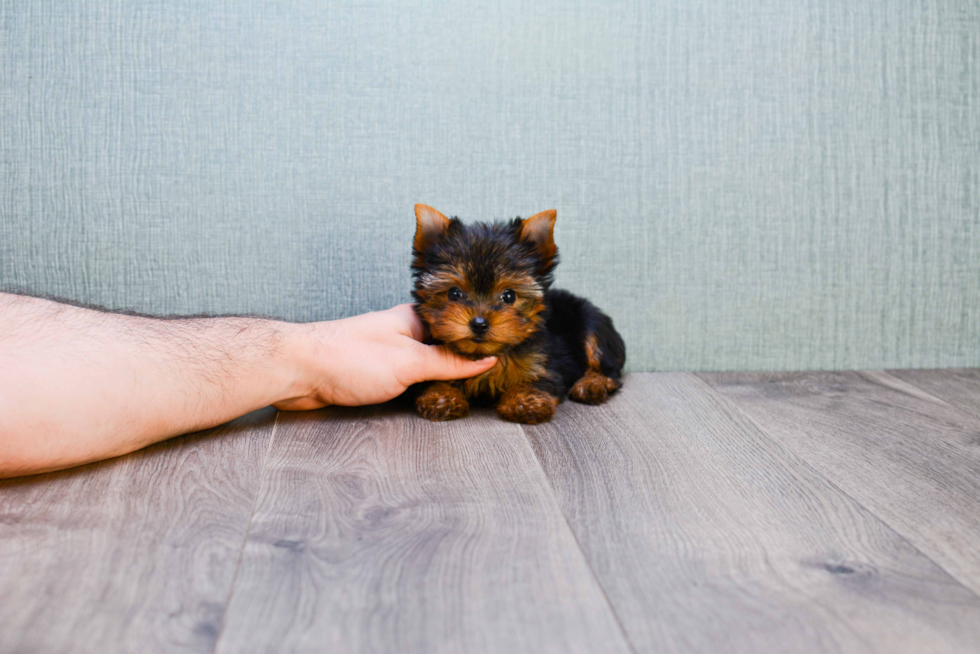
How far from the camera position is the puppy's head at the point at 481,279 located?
6.08 feet

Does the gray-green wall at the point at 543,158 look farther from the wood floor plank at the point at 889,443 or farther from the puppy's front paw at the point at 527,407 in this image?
the puppy's front paw at the point at 527,407

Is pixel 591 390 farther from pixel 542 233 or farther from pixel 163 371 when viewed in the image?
pixel 163 371

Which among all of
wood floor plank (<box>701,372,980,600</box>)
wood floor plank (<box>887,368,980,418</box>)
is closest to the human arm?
wood floor plank (<box>701,372,980,600</box>)

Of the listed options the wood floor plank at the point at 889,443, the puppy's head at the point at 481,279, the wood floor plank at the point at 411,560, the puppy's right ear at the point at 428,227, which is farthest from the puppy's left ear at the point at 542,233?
the wood floor plank at the point at 889,443

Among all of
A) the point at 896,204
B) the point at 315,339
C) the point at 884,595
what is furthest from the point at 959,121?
the point at 315,339

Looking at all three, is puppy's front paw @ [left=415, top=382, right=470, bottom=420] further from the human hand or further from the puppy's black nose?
the puppy's black nose

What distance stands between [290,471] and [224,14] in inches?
61.7

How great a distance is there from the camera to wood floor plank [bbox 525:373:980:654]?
940 millimetres

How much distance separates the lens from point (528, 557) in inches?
44.3

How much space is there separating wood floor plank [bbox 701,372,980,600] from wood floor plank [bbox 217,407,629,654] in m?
0.64

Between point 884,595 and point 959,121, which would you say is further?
point 959,121

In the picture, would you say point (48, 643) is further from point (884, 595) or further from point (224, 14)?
point (224, 14)

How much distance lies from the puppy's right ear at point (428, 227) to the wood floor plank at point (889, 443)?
103 centimetres

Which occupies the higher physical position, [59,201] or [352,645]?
[59,201]
